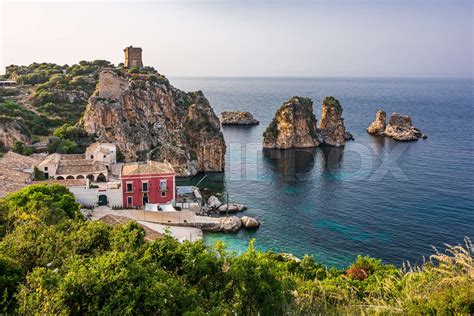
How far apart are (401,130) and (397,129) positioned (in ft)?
2.54

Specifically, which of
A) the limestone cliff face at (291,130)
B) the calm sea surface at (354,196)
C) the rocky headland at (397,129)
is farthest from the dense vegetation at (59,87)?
the rocky headland at (397,129)

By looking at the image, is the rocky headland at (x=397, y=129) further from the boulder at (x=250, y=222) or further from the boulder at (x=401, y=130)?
the boulder at (x=250, y=222)

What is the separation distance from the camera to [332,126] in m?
70.2

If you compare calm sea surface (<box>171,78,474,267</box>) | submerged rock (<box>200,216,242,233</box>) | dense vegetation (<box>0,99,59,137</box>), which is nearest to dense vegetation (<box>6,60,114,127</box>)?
dense vegetation (<box>0,99,59,137</box>)

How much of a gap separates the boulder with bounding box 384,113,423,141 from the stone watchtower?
157 ft

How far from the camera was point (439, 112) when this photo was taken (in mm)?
111812

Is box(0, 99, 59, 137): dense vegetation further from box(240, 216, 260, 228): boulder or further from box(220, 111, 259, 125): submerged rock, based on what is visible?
box(220, 111, 259, 125): submerged rock

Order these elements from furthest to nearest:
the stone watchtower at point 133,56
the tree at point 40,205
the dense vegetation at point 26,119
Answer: the stone watchtower at point 133,56, the dense vegetation at point 26,119, the tree at point 40,205

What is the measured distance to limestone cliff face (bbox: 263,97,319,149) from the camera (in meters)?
65.4

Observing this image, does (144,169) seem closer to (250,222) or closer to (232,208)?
(232,208)

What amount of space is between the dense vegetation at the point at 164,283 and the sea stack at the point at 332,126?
52.8 m

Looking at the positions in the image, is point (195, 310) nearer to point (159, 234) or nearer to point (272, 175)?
point (159, 234)

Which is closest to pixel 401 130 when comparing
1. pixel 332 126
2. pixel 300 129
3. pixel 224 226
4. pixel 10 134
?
pixel 332 126

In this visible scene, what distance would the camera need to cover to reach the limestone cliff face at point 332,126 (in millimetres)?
68319
